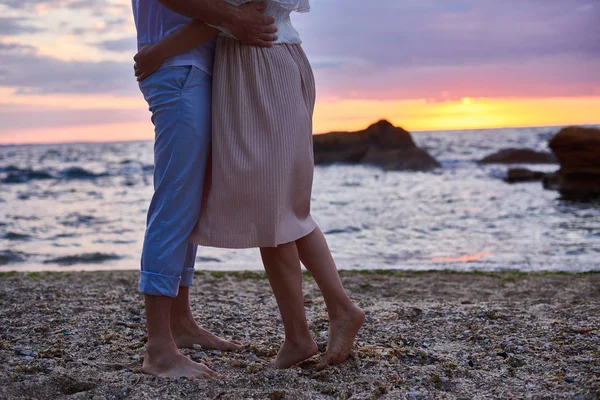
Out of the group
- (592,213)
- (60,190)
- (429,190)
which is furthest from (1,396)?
(60,190)

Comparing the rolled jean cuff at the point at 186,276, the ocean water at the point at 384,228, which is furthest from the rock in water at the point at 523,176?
the rolled jean cuff at the point at 186,276

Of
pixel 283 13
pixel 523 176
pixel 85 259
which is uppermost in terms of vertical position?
pixel 283 13

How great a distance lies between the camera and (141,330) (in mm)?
3131

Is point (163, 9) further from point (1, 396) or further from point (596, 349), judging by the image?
point (596, 349)

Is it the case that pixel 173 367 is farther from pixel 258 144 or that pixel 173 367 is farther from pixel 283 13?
pixel 283 13

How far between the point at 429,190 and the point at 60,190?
1041cm

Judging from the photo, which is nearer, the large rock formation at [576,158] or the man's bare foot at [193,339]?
the man's bare foot at [193,339]

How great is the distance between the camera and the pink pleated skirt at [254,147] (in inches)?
86.1

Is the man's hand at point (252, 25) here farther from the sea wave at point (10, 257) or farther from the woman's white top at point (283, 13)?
the sea wave at point (10, 257)

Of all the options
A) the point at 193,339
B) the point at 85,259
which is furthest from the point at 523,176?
the point at 193,339

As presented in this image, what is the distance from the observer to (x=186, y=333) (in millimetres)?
2795

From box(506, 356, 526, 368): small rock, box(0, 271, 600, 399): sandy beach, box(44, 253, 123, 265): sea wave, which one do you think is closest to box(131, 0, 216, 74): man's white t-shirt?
box(0, 271, 600, 399): sandy beach

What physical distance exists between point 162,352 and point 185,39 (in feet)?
3.99

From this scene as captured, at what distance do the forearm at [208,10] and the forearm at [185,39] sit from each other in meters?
0.05
